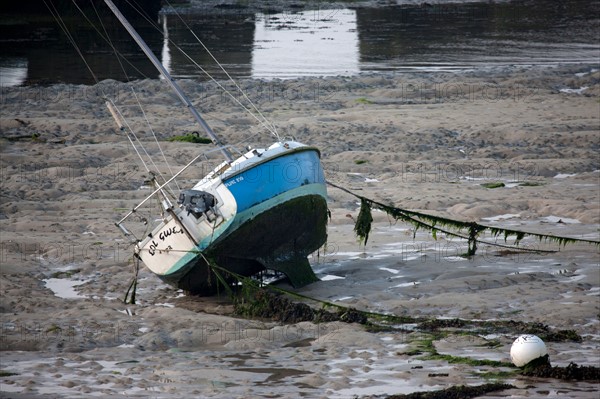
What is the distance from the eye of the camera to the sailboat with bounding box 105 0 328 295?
11.0 metres

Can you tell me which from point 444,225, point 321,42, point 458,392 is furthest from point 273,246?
point 321,42

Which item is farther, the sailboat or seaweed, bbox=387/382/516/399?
the sailboat

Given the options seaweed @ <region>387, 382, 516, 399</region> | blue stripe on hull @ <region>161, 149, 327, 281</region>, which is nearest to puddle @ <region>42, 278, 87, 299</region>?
blue stripe on hull @ <region>161, 149, 327, 281</region>

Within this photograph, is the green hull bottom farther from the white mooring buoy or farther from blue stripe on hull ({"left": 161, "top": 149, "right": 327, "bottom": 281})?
the white mooring buoy

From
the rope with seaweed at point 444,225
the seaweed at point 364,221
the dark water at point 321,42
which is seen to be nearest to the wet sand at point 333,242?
the rope with seaweed at point 444,225

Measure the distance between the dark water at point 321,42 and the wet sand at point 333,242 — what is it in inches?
133

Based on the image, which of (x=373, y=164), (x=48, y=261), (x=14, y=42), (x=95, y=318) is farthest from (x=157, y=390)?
(x=14, y=42)

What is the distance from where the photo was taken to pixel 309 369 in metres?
8.98

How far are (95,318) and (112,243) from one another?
300 centimetres

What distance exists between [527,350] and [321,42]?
2460 centimetres

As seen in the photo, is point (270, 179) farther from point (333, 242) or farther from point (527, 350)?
point (527, 350)

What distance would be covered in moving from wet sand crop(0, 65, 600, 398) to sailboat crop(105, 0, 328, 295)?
427mm

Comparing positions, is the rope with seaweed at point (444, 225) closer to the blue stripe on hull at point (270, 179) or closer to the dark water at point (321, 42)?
the blue stripe on hull at point (270, 179)

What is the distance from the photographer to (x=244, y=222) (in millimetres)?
11031
